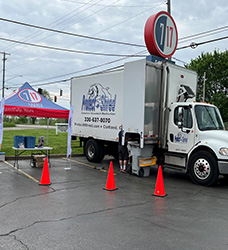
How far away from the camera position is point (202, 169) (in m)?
8.45

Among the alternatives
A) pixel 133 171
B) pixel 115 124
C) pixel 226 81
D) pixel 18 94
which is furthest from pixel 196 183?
pixel 226 81

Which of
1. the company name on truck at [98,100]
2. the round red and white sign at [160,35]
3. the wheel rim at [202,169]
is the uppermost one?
the round red and white sign at [160,35]

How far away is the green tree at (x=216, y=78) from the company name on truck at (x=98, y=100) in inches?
1109

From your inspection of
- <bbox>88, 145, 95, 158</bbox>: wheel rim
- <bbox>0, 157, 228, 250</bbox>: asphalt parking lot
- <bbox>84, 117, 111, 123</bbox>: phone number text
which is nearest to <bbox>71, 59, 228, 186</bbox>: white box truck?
<bbox>84, 117, 111, 123</bbox>: phone number text

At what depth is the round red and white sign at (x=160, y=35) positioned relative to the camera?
1067cm

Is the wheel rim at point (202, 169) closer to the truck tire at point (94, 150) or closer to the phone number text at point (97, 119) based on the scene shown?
the phone number text at point (97, 119)

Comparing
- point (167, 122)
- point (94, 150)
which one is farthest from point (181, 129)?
point (94, 150)

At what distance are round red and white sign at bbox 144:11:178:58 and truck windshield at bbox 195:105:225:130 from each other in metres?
2.94

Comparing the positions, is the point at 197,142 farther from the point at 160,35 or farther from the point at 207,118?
the point at 160,35

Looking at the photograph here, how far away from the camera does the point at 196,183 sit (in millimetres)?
8664

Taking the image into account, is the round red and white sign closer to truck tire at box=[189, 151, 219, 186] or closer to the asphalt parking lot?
truck tire at box=[189, 151, 219, 186]

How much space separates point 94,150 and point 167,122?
4.02m

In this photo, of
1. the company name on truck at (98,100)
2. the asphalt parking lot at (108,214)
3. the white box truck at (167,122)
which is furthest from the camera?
the company name on truck at (98,100)

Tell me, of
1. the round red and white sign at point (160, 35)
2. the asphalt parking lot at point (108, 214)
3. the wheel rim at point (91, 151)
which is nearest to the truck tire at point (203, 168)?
the asphalt parking lot at point (108, 214)
